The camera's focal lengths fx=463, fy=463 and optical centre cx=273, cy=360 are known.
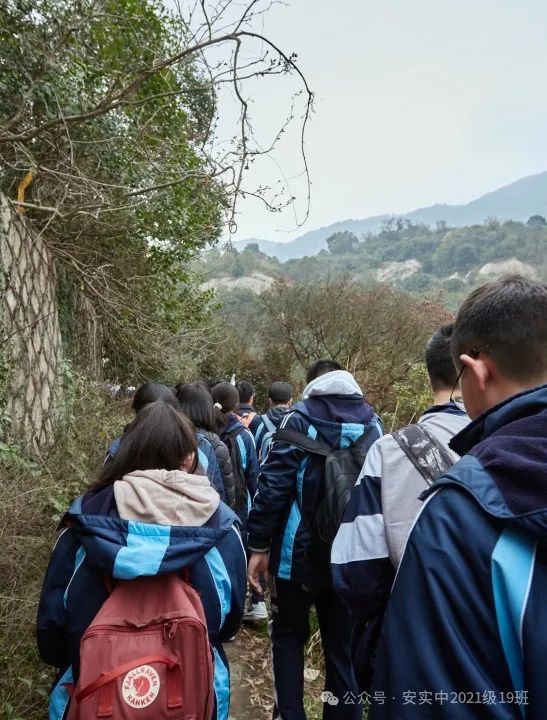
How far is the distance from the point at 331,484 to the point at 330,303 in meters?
12.0

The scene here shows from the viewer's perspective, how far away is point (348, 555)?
4.96 feet

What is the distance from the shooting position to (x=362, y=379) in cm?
1329

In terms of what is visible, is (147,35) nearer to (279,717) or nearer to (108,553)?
(108,553)

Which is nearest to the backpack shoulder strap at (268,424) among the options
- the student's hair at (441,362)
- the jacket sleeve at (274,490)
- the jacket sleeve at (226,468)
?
the jacket sleeve at (226,468)

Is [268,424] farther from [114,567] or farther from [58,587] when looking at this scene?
[114,567]

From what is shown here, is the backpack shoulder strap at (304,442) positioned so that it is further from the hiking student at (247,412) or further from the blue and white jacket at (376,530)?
the hiking student at (247,412)

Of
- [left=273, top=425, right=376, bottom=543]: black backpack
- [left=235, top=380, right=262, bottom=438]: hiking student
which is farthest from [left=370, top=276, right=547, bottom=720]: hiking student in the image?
[left=235, top=380, right=262, bottom=438]: hiking student

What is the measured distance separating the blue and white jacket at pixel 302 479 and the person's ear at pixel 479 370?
1.47 metres

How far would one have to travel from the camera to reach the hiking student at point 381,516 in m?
1.48

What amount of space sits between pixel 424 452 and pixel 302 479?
3.57 ft

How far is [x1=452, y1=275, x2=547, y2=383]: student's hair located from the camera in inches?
41.1

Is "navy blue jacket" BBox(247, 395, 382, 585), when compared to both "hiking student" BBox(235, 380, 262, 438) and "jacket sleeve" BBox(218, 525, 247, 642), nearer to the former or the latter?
"jacket sleeve" BBox(218, 525, 247, 642)

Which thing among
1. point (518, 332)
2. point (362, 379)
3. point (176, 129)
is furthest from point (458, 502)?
point (362, 379)

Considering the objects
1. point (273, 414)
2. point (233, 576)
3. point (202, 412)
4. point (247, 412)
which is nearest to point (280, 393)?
point (273, 414)
